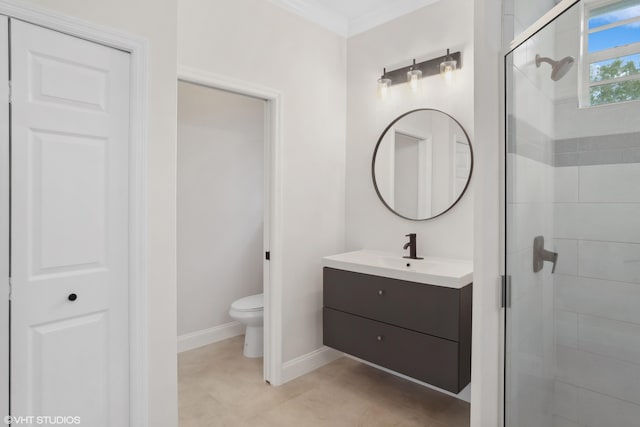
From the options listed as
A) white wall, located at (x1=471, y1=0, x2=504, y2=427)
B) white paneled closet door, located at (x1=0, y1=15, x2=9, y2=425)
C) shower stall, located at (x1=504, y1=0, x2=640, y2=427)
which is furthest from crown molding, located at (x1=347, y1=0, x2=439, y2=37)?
white paneled closet door, located at (x1=0, y1=15, x2=9, y2=425)

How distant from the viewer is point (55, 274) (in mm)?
1419

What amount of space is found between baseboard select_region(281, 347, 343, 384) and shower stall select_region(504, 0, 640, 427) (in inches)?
64.8

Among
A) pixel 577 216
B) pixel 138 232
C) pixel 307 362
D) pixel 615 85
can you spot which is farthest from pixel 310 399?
pixel 615 85

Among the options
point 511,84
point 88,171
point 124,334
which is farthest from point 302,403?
point 511,84

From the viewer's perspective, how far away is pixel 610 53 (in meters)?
0.97

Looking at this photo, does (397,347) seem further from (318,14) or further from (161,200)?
(318,14)

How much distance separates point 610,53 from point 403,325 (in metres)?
1.68

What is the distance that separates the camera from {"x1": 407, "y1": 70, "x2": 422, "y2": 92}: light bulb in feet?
8.46

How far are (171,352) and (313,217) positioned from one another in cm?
147

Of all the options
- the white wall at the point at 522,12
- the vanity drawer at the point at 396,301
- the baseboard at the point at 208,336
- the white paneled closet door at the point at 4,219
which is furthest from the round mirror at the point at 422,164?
the white paneled closet door at the point at 4,219

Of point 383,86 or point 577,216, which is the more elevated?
point 383,86

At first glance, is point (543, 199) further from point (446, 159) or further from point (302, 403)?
point (302, 403)

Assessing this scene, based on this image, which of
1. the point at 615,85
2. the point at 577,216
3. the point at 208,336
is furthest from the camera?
the point at 208,336

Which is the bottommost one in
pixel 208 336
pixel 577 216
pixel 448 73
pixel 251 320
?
pixel 208 336
